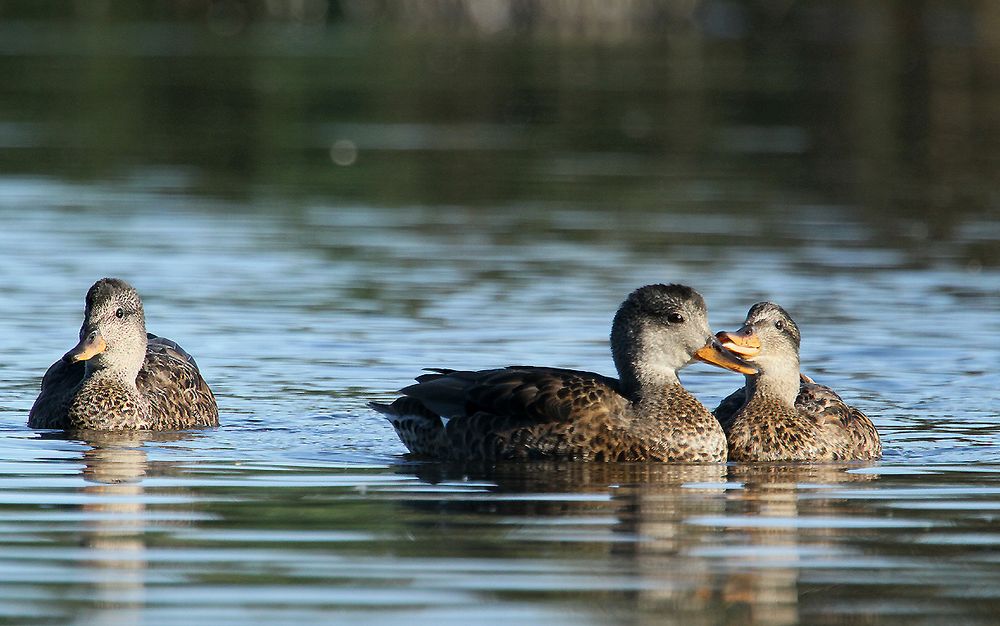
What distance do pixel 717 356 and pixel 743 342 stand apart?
0.22 m

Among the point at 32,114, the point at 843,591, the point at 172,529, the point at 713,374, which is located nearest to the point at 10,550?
the point at 172,529

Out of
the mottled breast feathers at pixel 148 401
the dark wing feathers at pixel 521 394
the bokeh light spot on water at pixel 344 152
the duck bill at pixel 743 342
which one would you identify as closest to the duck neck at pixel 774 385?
the duck bill at pixel 743 342

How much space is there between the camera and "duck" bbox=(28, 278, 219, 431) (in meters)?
12.5

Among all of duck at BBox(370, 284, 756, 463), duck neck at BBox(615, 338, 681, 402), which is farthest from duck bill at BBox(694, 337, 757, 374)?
duck neck at BBox(615, 338, 681, 402)

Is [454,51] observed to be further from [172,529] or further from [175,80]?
[172,529]

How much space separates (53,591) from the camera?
25.6 ft

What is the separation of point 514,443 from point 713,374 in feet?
14.2

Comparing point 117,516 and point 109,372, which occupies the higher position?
point 109,372

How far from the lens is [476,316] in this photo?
17.0 metres

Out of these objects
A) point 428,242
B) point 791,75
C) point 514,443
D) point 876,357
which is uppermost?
point 791,75

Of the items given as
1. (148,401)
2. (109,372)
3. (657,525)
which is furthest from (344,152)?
(657,525)

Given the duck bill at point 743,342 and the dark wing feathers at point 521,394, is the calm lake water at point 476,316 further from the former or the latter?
the duck bill at point 743,342

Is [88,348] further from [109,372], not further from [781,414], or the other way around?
[781,414]

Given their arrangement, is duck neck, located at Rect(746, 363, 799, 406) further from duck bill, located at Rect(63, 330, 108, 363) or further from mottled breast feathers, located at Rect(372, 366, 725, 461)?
duck bill, located at Rect(63, 330, 108, 363)
